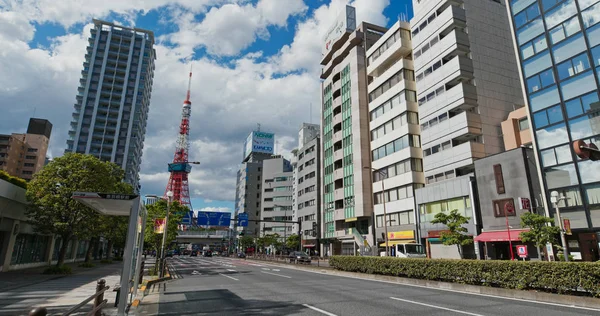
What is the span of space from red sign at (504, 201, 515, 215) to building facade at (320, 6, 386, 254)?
68.4 feet

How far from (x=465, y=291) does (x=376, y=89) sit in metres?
43.2

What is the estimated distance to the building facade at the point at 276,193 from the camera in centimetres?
10375

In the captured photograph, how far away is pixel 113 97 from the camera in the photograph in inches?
4072

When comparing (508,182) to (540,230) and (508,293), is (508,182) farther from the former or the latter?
(508,293)

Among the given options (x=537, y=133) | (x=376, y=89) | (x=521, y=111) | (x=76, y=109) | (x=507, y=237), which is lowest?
(x=507, y=237)

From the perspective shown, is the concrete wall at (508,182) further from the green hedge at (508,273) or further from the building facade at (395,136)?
the green hedge at (508,273)

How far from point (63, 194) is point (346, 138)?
43.3m

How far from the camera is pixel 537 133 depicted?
2950cm

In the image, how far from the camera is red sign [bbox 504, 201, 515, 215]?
30.1m

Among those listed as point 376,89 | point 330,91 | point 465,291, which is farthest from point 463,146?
point 330,91

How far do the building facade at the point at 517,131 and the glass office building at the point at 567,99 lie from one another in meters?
4.02

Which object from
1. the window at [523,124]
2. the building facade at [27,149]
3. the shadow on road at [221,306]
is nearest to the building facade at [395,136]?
the window at [523,124]

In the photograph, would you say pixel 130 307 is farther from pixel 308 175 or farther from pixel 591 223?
pixel 308 175

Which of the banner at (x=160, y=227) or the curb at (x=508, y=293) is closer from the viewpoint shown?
the curb at (x=508, y=293)
